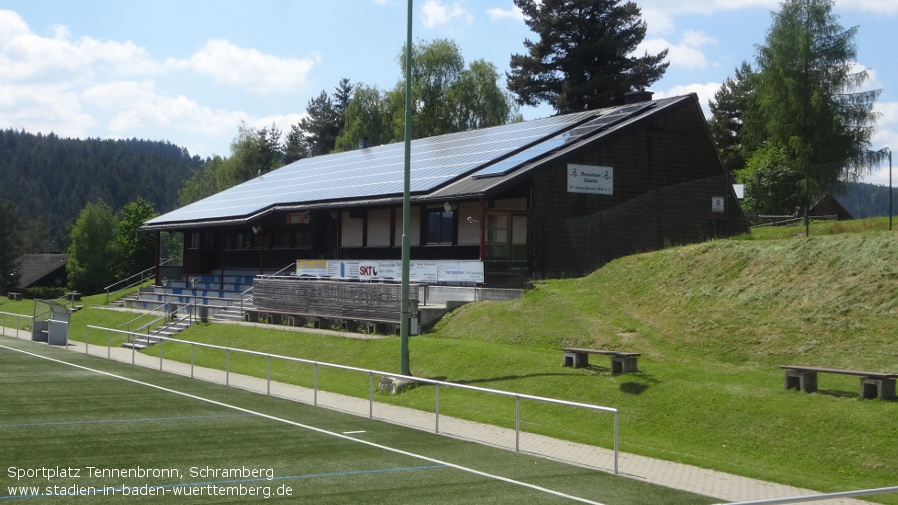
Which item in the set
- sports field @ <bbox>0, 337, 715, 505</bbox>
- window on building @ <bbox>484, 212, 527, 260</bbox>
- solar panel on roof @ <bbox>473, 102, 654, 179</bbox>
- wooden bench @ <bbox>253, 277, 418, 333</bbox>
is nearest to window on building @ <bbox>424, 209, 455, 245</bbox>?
window on building @ <bbox>484, 212, 527, 260</bbox>

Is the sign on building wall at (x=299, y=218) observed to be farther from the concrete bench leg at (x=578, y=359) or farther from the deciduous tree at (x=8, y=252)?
the deciduous tree at (x=8, y=252)

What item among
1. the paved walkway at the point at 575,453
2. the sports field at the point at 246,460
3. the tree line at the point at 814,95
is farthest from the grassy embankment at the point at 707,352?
the tree line at the point at 814,95

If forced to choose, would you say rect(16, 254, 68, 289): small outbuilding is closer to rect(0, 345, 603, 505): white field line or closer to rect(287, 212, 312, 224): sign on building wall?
rect(287, 212, 312, 224): sign on building wall

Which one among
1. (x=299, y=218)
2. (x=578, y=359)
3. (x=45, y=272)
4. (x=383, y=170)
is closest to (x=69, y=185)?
(x=45, y=272)

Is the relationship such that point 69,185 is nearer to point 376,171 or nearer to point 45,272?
point 45,272

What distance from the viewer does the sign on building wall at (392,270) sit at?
28156 millimetres

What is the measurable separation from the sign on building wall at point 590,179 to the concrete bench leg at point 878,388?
58.3ft

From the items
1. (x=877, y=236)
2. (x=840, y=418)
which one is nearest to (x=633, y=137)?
(x=877, y=236)

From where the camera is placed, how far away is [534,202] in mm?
30422

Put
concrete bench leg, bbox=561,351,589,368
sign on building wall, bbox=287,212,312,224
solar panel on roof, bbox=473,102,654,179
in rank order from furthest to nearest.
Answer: sign on building wall, bbox=287,212,312,224, solar panel on roof, bbox=473,102,654,179, concrete bench leg, bbox=561,351,589,368

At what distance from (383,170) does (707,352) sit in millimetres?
24084

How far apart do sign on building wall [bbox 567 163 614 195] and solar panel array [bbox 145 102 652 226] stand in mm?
1431

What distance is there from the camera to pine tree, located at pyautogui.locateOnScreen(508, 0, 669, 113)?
188 ft

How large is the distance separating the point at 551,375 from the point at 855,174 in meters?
34.2
